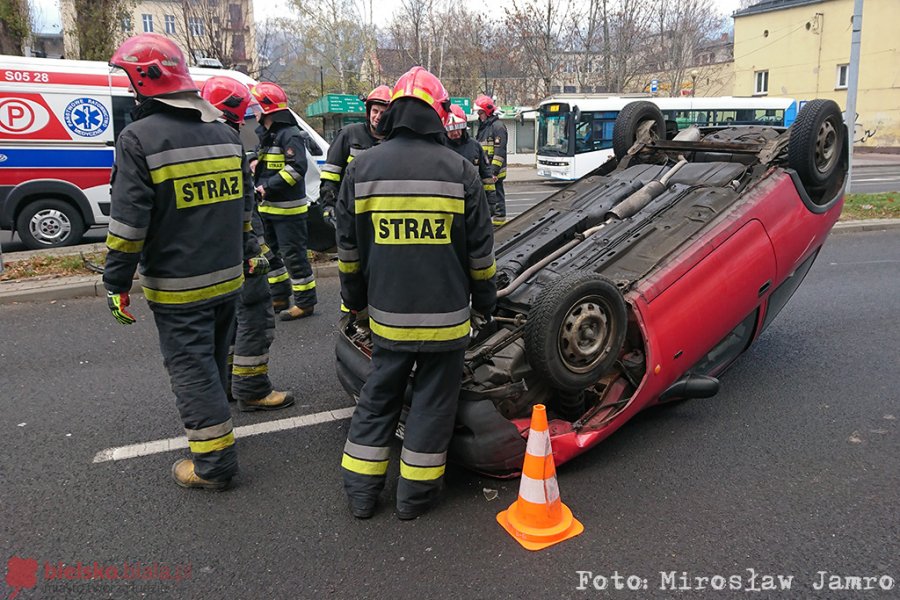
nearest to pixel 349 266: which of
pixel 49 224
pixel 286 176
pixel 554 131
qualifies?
pixel 286 176

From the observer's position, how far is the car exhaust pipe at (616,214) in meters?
3.73

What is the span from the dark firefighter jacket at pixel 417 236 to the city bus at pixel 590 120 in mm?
16513

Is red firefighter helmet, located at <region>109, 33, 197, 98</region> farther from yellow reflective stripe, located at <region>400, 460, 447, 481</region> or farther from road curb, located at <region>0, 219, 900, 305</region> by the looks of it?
road curb, located at <region>0, 219, 900, 305</region>

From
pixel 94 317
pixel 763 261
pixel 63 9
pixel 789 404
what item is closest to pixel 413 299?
pixel 763 261

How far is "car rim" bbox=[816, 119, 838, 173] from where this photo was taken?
4.18m

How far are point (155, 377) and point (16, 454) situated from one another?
1.12 metres

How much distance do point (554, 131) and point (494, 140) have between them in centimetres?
1089

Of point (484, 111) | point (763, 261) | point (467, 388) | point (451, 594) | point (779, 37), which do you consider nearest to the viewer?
point (451, 594)

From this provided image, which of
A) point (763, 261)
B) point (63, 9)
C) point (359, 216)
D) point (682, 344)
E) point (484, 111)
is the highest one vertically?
point (63, 9)

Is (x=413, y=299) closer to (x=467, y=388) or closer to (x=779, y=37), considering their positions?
(x=467, y=388)

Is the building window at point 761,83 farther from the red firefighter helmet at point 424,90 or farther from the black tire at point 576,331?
the red firefighter helmet at point 424,90

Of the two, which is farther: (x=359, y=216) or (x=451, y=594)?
(x=359, y=216)

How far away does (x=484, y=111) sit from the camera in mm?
10102

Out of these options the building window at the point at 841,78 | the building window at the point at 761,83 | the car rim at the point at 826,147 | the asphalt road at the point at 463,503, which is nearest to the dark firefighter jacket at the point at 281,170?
the asphalt road at the point at 463,503
